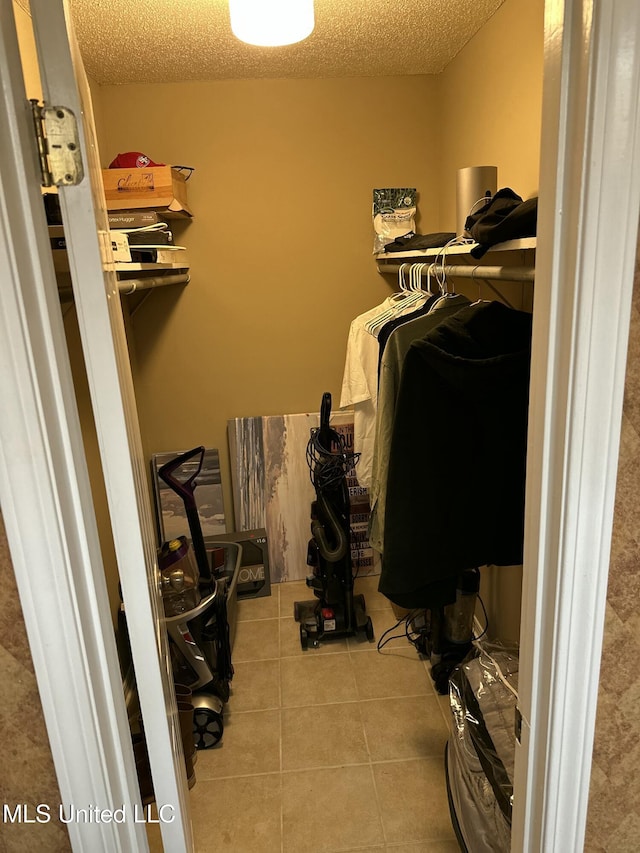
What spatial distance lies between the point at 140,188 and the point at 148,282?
516mm

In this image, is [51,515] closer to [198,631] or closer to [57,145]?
[57,145]

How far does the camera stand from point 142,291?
10.4 feet

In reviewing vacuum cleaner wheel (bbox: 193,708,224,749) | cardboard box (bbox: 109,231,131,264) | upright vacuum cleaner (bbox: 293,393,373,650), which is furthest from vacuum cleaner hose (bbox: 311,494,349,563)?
cardboard box (bbox: 109,231,131,264)

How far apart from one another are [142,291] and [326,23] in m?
1.53

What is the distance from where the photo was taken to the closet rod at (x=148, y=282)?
1.99m

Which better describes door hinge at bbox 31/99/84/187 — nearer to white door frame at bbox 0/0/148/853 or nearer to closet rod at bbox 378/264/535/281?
white door frame at bbox 0/0/148/853

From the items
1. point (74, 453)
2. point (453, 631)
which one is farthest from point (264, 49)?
point (453, 631)

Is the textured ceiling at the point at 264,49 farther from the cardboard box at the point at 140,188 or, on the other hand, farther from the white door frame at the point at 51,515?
the white door frame at the point at 51,515

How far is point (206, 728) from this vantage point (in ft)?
7.39

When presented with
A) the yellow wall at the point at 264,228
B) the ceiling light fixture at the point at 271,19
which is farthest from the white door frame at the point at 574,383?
the yellow wall at the point at 264,228

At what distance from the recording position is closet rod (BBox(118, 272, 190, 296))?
1990 mm

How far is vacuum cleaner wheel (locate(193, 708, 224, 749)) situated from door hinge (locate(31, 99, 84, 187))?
2.00m

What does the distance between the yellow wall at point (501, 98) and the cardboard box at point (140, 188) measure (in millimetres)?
1345

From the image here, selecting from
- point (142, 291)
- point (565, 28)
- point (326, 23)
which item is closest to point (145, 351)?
point (142, 291)
